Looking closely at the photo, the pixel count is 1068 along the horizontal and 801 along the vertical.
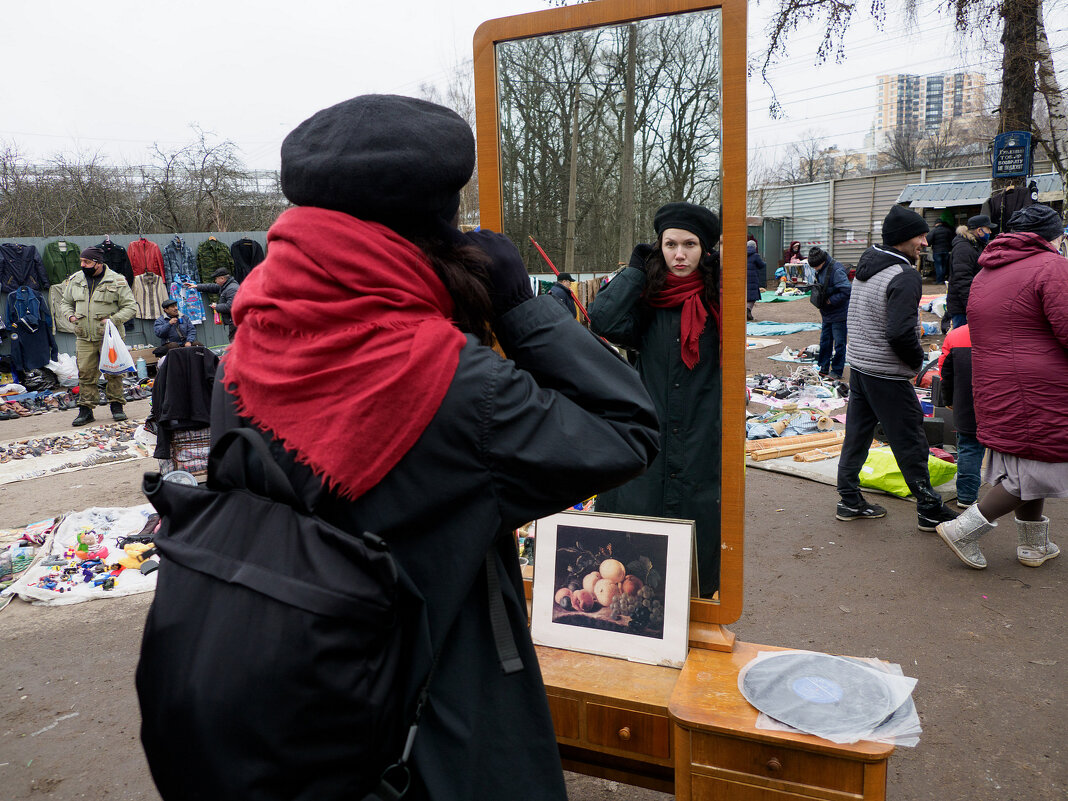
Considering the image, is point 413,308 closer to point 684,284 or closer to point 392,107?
point 392,107

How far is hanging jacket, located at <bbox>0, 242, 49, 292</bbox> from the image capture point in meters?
11.5

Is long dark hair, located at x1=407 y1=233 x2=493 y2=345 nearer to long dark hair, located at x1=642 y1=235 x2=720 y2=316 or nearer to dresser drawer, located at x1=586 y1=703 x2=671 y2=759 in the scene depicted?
long dark hair, located at x1=642 y1=235 x2=720 y2=316

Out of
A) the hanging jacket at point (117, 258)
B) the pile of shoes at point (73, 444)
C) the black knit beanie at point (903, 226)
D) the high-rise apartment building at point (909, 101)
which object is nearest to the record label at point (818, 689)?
the black knit beanie at point (903, 226)

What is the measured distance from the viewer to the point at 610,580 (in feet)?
7.52

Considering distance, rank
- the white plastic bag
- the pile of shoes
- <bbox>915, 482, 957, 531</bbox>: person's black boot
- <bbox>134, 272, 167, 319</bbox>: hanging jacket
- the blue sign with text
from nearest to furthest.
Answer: <bbox>915, 482, 957, 531</bbox>: person's black boot
the blue sign with text
the pile of shoes
the white plastic bag
<bbox>134, 272, 167, 319</bbox>: hanging jacket

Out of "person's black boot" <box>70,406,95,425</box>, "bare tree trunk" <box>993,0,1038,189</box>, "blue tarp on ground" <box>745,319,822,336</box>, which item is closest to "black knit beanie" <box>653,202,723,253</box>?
"bare tree trunk" <box>993,0,1038,189</box>

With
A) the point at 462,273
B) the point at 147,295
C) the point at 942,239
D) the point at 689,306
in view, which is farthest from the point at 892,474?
the point at 147,295

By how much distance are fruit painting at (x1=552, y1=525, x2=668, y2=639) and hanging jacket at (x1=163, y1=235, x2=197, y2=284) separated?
13.0 metres

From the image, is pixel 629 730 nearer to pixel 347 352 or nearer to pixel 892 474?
pixel 347 352

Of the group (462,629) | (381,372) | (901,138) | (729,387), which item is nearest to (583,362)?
(381,372)

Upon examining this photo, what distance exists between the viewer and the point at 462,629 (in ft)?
3.90

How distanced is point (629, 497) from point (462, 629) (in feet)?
4.49

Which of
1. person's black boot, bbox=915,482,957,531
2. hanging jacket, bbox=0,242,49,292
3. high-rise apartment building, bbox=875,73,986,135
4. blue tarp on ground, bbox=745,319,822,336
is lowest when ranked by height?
person's black boot, bbox=915,482,957,531

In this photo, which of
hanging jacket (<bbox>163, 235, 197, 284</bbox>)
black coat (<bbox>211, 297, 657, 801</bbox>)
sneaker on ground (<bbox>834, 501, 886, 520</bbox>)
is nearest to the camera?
black coat (<bbox>211, 297, 657, 801</bbox>)
